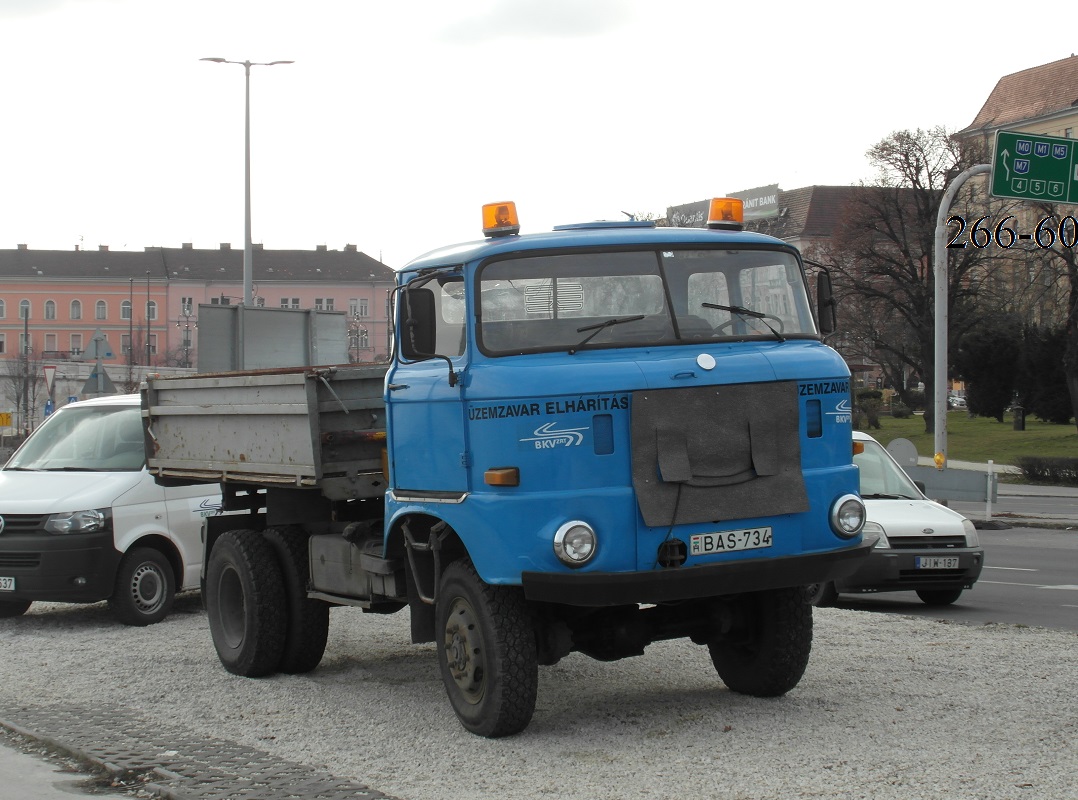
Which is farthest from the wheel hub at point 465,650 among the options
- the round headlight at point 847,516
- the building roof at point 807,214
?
the building roof at point 807,214

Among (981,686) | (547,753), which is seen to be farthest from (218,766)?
(981,686)

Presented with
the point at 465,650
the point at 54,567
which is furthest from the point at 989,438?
the point at 465,650

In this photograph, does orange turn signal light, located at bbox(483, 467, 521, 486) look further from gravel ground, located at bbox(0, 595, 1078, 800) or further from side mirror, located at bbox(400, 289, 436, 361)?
gravel ground, located at bbox(0, 595, 1078, 800)

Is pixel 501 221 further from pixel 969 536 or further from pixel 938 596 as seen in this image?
pixel 938 596

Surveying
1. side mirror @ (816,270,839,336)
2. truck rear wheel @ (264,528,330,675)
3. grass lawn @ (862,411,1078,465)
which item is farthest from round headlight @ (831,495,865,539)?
grass lawn @ (862,411,1078,465)

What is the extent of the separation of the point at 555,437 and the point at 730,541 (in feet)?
3.41

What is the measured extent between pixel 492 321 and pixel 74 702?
382 centimetres

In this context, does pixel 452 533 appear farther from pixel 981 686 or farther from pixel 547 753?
pixel 981 686

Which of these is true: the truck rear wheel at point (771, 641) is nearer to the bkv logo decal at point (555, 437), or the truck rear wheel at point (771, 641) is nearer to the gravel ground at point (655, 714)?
the gravel ground at point (655, 714)

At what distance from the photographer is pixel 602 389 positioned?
683cm

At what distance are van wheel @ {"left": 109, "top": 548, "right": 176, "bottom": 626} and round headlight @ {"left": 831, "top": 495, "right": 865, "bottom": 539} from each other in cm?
698

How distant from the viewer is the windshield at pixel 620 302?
723cm

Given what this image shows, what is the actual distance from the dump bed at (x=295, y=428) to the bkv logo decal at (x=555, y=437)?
7.31 ft

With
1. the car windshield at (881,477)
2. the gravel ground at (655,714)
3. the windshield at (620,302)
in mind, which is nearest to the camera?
the gravel ground at (655,714)
